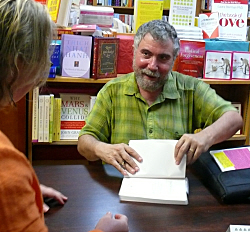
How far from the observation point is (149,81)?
172 centimetres

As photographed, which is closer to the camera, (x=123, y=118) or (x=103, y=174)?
(x=103, y=174)

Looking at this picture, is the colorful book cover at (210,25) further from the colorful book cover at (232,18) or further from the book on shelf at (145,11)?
the book on shelf at (145,11)

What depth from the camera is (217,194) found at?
1.21 metres

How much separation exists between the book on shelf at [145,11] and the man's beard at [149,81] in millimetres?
653

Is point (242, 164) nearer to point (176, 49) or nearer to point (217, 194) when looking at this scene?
point (217, 194)

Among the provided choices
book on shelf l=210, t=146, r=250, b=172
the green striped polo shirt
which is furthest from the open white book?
the green striped polo shirt

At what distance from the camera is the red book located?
7.20 feet

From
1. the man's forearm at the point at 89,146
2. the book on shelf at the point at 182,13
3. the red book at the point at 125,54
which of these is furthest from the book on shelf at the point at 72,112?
the book on shelf at the point at 182,13

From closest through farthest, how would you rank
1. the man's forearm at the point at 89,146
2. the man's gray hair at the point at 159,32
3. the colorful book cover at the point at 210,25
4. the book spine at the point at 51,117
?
the man's forearm at the point at 89,146
the man's gray hair at the point at 159,32
the book spine at the point at 51,117
the colorful book cover at the point at 210,25

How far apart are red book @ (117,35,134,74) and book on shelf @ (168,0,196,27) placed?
368 mm

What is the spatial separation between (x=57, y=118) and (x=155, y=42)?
867 millimetres


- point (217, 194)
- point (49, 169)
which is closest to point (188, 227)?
point (217, 194)

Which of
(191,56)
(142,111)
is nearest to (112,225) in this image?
(142,111)

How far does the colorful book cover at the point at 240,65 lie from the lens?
235cm
